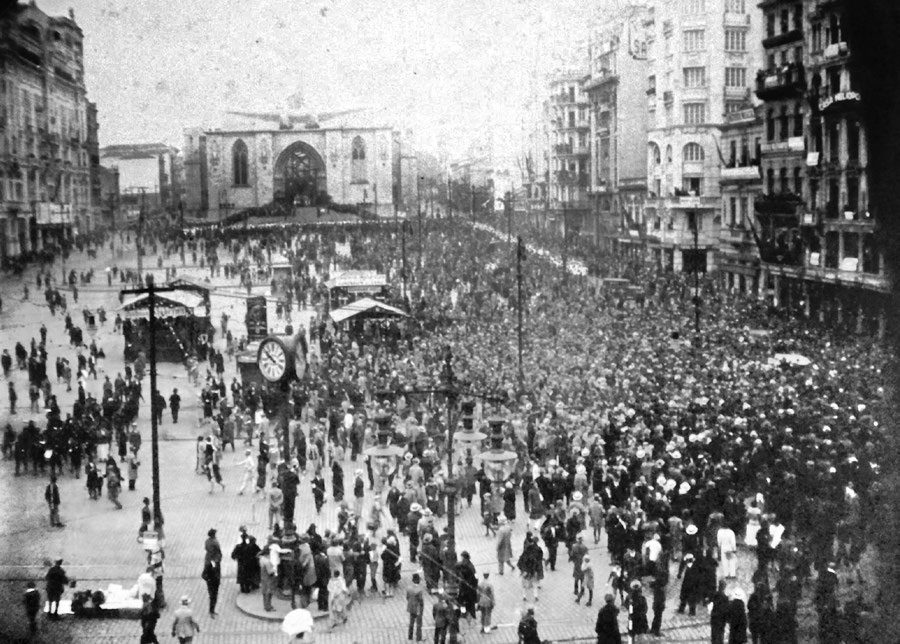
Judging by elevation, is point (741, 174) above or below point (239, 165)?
below

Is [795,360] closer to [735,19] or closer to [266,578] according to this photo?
[266,578]

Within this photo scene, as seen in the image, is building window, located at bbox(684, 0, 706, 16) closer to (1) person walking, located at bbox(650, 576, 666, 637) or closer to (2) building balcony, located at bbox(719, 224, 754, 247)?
(2) building balcony, located at bbox(719, 224, 754, 247)

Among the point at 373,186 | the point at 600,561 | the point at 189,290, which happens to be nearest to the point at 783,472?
the point at 600,561

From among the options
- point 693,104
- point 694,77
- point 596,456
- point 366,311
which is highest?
point 694,77

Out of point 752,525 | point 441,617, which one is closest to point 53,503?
point 441,617

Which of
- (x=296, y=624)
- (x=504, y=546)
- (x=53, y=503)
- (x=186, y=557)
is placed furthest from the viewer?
(x=53, y=503)

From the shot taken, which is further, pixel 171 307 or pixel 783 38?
pixel 783 38
